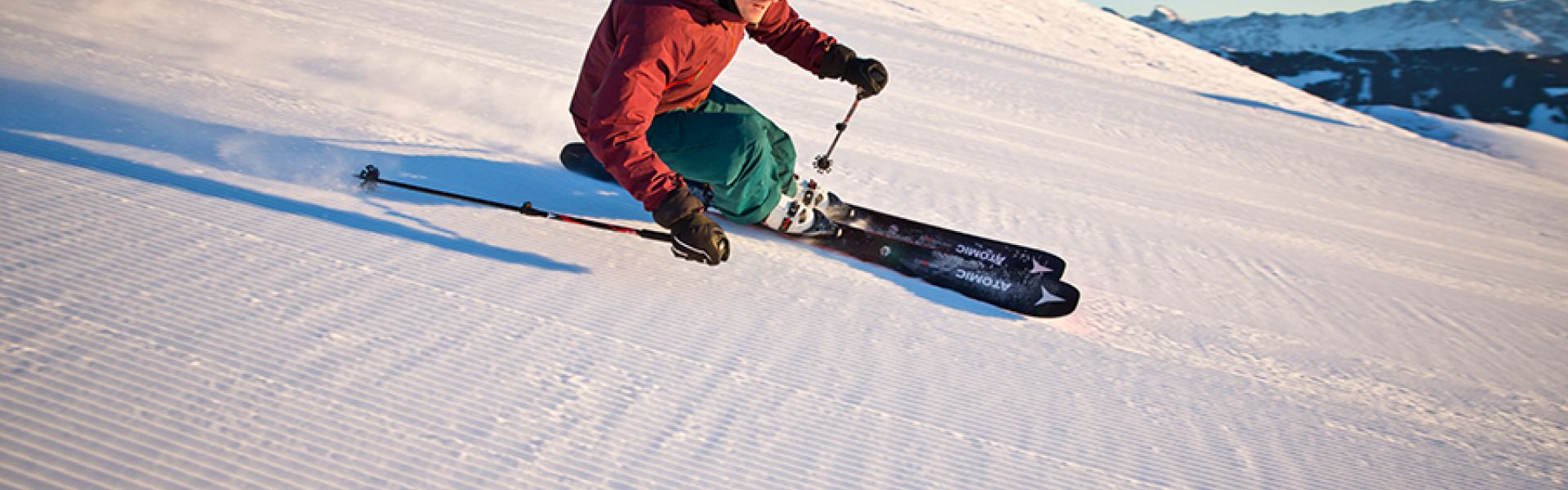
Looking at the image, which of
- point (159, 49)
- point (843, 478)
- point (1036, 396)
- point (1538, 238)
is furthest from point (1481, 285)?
point (159, 49)

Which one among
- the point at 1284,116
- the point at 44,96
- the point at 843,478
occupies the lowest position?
the point at 843,478

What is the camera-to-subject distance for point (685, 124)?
2854 millimetres

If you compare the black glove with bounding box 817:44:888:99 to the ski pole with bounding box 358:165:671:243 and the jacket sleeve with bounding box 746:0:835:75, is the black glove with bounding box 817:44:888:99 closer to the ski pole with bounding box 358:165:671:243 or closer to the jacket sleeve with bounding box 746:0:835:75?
the jacket sleeve with bounding box 746:0:835:75

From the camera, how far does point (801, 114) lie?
6820 mm

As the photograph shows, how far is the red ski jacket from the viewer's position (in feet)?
7.39

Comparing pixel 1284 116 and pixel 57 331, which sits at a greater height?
pixel 1284 116

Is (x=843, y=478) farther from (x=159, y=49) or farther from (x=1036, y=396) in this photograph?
(x=159, y=49)

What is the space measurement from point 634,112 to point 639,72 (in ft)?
0.43

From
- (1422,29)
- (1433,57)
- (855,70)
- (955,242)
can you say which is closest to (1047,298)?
(955,242)

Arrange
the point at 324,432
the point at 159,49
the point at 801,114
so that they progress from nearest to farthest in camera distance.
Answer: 1. the point at 324,432
2. the point at 159,49
3. the point at 801,114

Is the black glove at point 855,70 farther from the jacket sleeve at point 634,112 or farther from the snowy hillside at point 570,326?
the jacket sleeve at point 634,112

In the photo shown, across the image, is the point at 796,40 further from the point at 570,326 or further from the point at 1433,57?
the point at 1433,57

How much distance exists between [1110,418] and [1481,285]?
5.04 metres

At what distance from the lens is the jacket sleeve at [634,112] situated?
7.35ft
